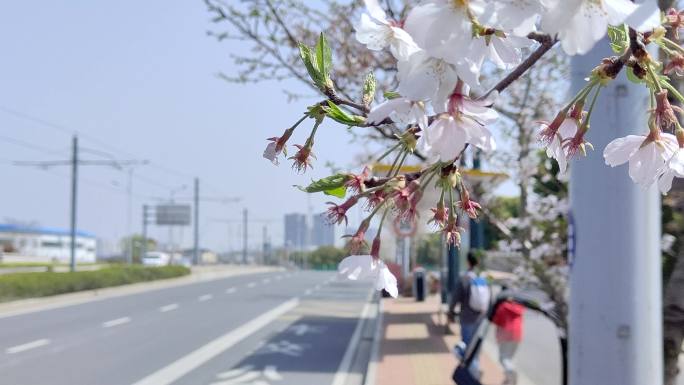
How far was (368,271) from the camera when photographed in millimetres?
1286

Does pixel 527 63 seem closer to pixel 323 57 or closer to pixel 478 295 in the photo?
pixel 323 57

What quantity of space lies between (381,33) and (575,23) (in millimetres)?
296

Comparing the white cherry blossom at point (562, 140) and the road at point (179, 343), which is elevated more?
the white cherry blossom at point (562, 140)

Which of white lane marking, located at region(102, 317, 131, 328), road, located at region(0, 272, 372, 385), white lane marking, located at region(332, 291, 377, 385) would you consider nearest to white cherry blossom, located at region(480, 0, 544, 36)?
road, located at region(0, 272, 372, 385)

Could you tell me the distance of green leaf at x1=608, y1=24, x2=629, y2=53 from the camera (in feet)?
3.86

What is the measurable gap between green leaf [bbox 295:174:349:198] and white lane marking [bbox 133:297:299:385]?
31.7 ft

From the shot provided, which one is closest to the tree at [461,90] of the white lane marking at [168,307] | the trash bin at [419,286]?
the white lane marking at [168,307]

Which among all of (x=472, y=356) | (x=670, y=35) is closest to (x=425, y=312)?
(x=472, y=356)

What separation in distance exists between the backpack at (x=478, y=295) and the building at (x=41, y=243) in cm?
7925

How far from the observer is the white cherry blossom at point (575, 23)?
94 cm

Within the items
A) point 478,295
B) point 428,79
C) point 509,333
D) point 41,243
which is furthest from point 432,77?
point 41,243

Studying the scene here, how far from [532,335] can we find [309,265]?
7957 cm

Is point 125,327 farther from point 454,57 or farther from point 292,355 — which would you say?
point 454,57

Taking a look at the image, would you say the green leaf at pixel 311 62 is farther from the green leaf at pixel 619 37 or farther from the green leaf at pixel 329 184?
the green leaf at pixel 619 37
